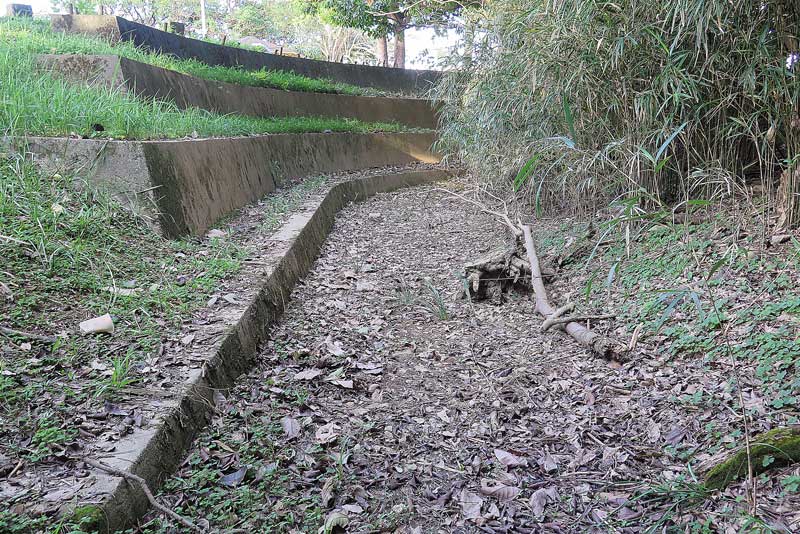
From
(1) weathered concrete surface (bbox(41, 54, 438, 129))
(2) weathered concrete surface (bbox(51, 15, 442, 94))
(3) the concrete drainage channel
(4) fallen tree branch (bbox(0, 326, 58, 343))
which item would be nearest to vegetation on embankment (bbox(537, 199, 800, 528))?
(3) the concrete drainage channel

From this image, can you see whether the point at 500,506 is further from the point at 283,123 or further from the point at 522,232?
the point at 283,123

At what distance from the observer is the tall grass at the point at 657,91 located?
2684 mm

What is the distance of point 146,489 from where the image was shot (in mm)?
1366

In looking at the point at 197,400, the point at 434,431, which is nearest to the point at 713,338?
the point at 434,431

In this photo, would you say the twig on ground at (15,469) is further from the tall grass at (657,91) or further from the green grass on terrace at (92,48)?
the green grass on terrace at (92,48)

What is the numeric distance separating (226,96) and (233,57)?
263 cm

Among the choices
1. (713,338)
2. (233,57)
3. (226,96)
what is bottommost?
(713,338)

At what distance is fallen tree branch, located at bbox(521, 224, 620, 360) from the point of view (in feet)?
7.97

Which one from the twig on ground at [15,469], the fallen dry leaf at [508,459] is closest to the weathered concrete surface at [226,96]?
the twig on ground at [15,469]

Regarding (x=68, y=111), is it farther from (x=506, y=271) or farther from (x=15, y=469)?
(x=506, y=271)

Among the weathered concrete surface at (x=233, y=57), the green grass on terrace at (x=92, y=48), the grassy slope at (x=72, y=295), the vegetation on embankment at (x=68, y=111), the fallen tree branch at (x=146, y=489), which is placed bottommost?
the fallen tree branch at (x=146, y=489)

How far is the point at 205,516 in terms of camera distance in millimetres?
1438

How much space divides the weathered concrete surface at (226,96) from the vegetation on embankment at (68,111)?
0.88ft

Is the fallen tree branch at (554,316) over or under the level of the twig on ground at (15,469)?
under
